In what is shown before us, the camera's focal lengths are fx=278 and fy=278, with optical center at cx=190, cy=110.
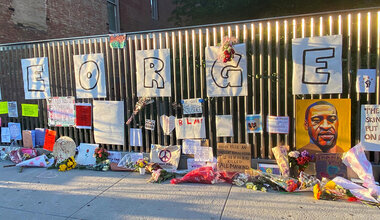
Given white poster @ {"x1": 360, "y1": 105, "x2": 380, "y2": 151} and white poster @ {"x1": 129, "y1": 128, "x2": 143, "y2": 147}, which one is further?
white poster @ {"x1": 129, "y1": 128, "x2": 143, "y2": 147}

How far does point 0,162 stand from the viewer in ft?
20.4

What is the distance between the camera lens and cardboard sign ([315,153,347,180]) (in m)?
4.29

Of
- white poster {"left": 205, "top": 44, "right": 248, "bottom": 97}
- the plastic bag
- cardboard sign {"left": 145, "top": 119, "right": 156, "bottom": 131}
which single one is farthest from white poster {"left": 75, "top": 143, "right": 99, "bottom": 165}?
white poster {"left": 205, "top": 44, "right": 248, "bottom": 97}

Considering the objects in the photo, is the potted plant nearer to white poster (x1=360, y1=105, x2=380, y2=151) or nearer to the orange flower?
the orange flower

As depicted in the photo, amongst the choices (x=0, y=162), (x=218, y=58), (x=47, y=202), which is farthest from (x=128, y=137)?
(x=0, y=162)

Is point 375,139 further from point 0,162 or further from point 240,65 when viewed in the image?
point 0,162

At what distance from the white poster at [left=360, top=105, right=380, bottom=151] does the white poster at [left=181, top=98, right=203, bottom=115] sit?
2.57 m

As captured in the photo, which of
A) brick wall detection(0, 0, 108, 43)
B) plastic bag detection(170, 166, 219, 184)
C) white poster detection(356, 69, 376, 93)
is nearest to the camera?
white poster detection(356, 69, 376, 93)

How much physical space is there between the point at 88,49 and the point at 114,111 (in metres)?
1.41

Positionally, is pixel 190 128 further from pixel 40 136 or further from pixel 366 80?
pixel 40 136

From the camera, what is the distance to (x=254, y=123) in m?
4.71

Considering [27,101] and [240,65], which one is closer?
[240,65]

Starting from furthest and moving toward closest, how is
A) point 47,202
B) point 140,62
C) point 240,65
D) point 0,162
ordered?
point 0,162
point 140,62
point 240,65
point 47,202

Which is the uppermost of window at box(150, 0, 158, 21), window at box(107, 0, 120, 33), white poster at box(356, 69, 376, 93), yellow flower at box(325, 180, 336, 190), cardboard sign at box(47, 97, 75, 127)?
window at box(150, 0, 158, 21)
